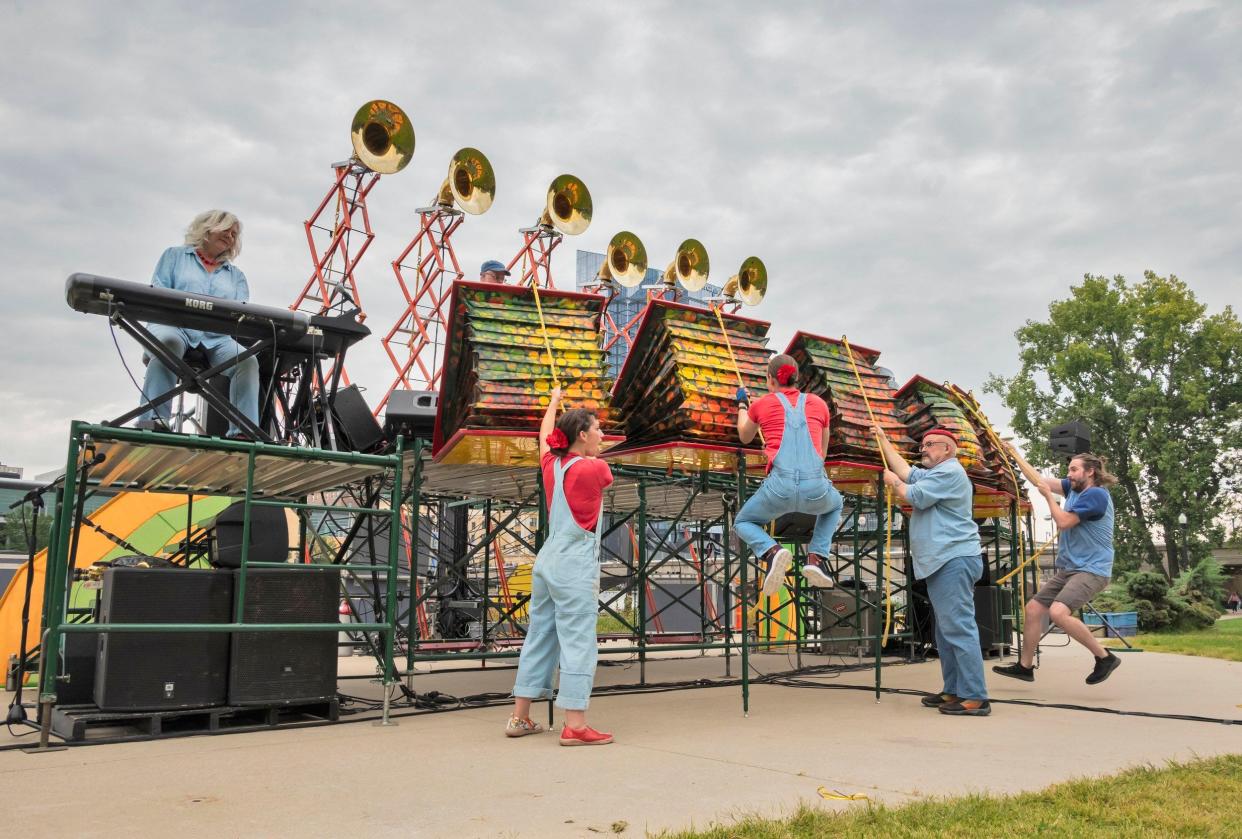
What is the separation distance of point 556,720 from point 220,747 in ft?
6.89

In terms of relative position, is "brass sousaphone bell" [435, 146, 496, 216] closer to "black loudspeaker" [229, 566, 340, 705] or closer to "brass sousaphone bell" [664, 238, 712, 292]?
"brass sousaphone bell" [664, 238, 712, 292]

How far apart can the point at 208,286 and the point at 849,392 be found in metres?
5.48

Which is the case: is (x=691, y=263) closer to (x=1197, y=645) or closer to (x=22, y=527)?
(x=1197, y=645)

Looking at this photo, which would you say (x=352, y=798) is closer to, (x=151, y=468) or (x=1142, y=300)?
(x=151, y=468)

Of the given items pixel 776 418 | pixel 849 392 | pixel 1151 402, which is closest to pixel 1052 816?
pixel 776 418

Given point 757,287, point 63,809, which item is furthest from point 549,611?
point 757,287

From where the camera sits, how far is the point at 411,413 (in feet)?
24.5

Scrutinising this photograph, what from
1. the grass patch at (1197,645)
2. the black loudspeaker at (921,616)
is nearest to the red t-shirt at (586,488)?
the black loudspeaker at (921,616)

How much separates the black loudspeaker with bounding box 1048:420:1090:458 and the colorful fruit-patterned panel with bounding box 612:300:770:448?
3144 mm

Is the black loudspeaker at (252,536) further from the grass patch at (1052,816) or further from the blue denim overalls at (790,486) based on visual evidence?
the grass patch at (1052,816)

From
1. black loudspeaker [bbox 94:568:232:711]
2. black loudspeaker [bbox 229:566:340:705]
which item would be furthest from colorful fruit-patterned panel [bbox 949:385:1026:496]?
black loudspeaker [bbox 94:568:232:711]

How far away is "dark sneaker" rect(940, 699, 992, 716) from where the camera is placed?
621cm

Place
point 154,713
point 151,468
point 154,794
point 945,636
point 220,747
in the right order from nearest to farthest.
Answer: point 154,794 → point 220,747 → point 154,713 → point 151,468 → point 945,636

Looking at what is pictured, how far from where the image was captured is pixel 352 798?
3451 millimetres
